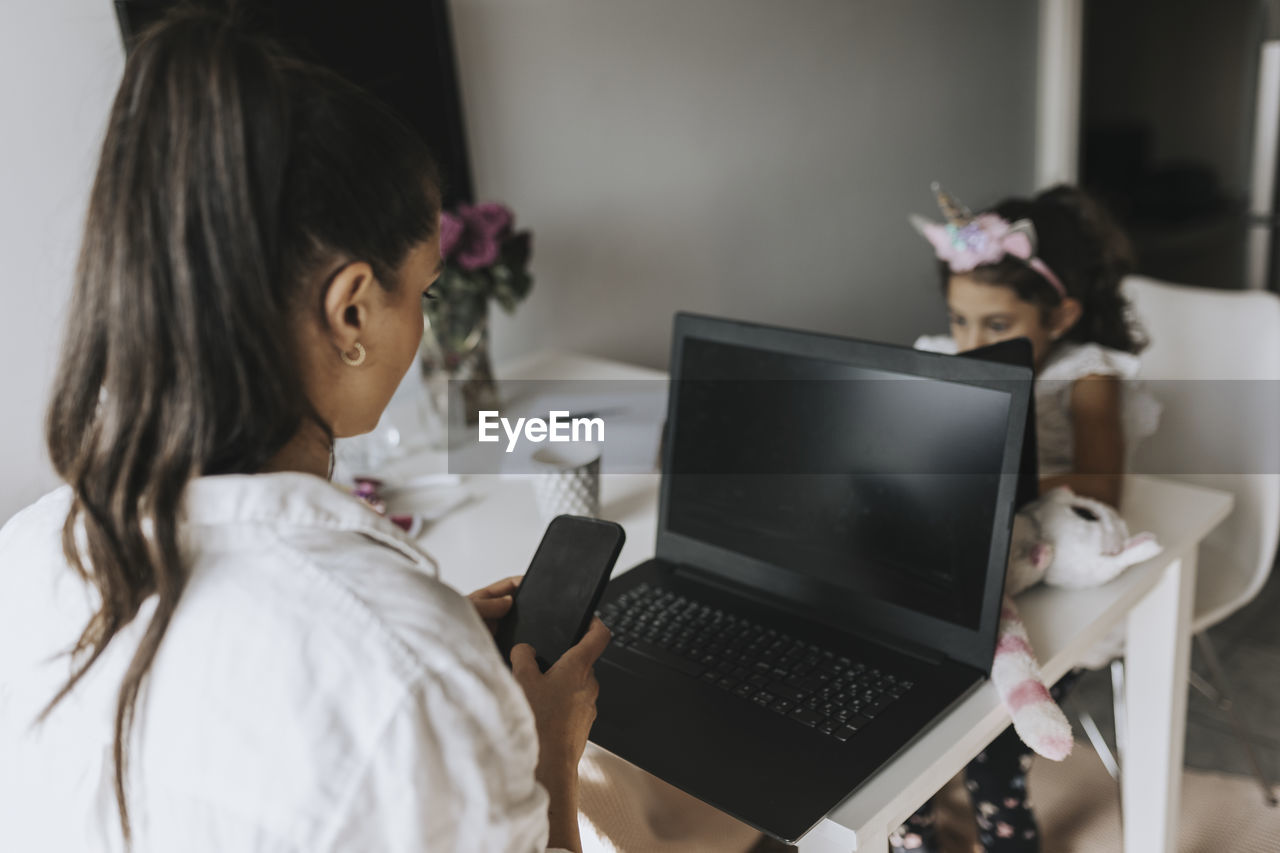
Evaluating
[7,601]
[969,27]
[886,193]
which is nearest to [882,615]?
[7,601]

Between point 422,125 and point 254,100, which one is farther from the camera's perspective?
point 422,125

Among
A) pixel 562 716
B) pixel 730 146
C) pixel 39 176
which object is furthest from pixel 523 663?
pixel 730 146

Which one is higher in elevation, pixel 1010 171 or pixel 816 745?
pixel 1010 171

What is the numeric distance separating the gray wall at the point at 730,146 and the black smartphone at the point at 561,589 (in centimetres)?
116

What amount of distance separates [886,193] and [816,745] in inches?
84.9

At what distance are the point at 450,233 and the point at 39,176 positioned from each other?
21.9 inches

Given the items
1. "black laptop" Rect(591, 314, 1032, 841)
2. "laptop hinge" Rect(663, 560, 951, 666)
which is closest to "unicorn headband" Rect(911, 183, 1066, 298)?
"black laptop" Rect(591, 314, 1032, 841)

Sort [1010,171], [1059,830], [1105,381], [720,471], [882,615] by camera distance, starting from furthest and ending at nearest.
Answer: [1010,171]
[1059,830]
[1105,381]
[720,471]
[882,615]

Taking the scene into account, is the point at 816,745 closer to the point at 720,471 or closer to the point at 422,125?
the point at 720,471

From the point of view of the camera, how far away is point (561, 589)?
0.86 metres

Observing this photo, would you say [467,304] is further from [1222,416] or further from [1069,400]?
[1222,416]

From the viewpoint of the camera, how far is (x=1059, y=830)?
1581mm

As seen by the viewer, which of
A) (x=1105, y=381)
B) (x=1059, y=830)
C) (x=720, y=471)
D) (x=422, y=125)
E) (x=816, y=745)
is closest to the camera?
(x=816, y=745)
